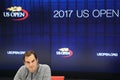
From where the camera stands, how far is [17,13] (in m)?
6.03

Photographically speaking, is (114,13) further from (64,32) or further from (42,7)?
(42,7)

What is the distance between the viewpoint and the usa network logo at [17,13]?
6.02 meters

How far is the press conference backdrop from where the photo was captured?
5816mm

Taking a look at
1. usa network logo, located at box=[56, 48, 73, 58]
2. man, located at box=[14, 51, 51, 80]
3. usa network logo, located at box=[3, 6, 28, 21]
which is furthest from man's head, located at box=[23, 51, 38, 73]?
usa network logo, located at box=[3, 6, 28, 21]

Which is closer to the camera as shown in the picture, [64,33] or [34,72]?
[34,72]

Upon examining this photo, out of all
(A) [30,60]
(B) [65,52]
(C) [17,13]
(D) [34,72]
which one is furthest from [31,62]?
(C) [17,13]

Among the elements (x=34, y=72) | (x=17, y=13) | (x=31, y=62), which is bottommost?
(x=34, y=72)

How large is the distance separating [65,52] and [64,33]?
38cm

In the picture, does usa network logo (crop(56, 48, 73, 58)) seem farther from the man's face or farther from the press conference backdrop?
the man's face

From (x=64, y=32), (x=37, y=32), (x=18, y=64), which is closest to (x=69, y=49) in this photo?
(x=64, y=32)

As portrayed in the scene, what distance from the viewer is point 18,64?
20.1 feet

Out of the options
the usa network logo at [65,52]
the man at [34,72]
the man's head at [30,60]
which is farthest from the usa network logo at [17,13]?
the man's head at [30,60]

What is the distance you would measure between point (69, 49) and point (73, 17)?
0.64 metres

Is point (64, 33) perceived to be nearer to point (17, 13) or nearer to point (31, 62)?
point (17, 13)
